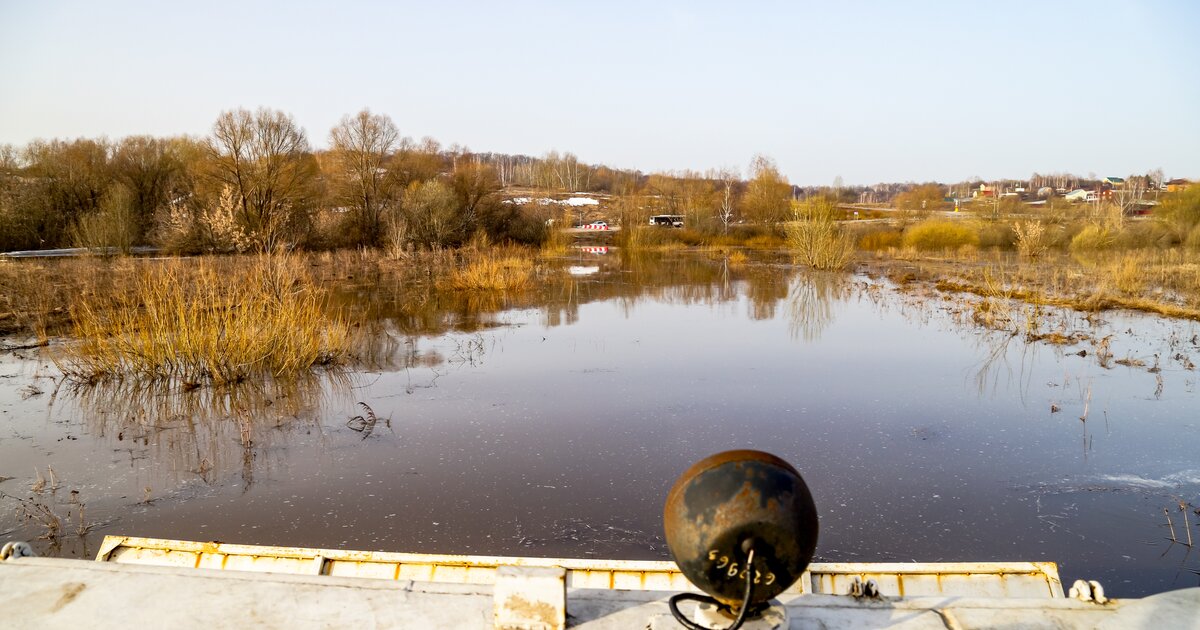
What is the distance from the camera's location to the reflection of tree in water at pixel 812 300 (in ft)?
41.9

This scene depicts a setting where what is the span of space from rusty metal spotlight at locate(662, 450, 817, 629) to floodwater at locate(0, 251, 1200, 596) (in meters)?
2.53

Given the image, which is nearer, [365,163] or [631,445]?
[631,445]

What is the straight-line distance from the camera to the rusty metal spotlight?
196 cm

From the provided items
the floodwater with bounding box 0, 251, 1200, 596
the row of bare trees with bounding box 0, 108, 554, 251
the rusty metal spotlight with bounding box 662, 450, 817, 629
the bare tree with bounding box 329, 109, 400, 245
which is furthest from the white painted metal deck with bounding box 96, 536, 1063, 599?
the bare tree with bounding box 329, 109, 400, 245

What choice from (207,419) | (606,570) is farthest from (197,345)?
(606,570)

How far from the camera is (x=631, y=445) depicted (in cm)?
649

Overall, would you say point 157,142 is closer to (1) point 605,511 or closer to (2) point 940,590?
(1) point 605,511

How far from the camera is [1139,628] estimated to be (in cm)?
224

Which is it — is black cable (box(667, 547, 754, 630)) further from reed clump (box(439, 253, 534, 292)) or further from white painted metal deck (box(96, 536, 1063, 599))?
reed clump (box(439, 253, 534, 292))

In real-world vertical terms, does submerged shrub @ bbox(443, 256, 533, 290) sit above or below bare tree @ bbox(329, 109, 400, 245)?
below

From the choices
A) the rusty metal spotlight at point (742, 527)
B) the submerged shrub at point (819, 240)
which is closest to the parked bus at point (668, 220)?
the submerged shrub at point (819, 240)

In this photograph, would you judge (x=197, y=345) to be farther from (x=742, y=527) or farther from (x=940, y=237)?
(x=940, y=237)

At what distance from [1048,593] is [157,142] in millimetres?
38245

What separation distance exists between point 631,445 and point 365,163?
2859cm
